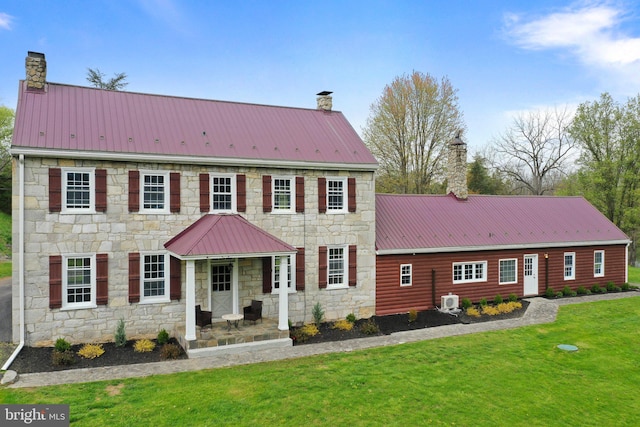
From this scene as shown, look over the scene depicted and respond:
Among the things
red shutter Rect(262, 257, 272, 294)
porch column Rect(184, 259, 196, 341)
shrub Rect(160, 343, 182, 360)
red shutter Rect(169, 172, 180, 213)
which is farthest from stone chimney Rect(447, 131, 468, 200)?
shrub Rect(160, 343, 182, 360)

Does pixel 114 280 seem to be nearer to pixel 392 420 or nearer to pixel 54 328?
pixel 54 328

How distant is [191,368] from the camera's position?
11836mm

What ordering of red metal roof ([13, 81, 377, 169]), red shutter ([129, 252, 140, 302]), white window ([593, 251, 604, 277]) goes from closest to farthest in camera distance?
1. red metal roof ([13, 81, 377, 169])
2. red shutter ([129, 252, 140, 302])
3. white window ([593, 251, 604, 277])

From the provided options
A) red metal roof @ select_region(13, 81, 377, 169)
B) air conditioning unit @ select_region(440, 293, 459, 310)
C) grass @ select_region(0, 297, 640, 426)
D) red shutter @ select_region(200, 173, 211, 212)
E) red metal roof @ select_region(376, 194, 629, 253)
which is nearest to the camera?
grass @ select_region(0, 297, 640, 426)

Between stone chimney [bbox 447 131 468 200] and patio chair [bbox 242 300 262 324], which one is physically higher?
stone chimney [bbox 447 131 468 200]

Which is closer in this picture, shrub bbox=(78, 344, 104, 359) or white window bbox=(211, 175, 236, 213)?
shrub bbox=(78, 344, 104, 359)

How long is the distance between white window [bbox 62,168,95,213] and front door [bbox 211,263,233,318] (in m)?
4.50

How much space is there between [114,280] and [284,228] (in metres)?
5.99

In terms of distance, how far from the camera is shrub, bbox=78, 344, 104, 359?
41.3 ft

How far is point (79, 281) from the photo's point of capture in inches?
541

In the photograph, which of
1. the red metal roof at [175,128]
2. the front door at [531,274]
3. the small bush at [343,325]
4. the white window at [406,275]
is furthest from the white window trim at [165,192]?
the front door at [531,274]

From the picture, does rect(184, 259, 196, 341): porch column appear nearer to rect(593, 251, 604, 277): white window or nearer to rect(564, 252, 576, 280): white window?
rect(564, 252, 576, 280): white window

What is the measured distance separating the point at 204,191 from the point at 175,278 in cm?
312
